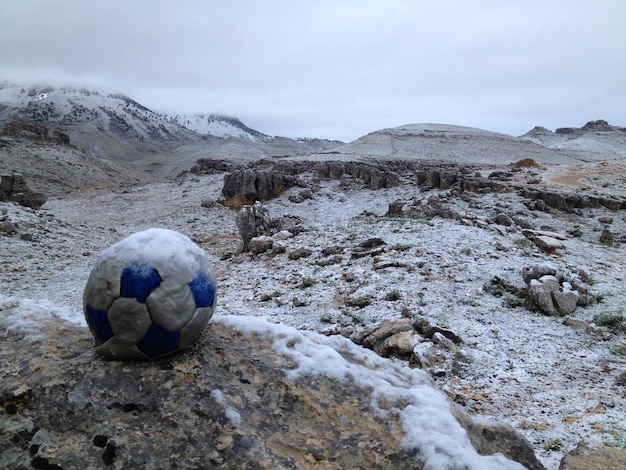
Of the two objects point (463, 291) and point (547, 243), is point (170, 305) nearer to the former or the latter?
point (463, 291)

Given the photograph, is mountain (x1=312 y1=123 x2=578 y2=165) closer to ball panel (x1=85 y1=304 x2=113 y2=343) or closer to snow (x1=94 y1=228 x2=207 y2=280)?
snow (x1=94 y1=228 x2=207 y2=280)

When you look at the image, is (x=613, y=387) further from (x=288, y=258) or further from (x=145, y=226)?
(x=145, y=226)

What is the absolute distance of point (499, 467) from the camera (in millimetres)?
3064

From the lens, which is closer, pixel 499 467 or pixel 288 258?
pixel 499 467

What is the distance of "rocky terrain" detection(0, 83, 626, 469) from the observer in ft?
10.3

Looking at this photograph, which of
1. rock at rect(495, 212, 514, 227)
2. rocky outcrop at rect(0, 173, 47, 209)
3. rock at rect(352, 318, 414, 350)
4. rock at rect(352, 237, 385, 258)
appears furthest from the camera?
rocky outcrop at rect(0, 173, 47, 209)

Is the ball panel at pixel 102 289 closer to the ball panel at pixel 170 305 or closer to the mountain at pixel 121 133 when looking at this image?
the ball panel at pixel 170 305

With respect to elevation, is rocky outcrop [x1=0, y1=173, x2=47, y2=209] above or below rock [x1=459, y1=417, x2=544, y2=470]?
above

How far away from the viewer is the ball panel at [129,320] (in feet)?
11.6

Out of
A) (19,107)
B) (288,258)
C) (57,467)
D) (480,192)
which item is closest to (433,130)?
(480,192)

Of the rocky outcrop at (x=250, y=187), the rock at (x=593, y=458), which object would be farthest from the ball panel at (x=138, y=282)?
the rocky outcrop at (x=250, y=187)

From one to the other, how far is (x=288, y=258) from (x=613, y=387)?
26.3ft

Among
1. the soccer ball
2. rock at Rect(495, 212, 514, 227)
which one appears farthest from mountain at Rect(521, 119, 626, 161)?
the soccer ball

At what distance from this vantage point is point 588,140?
6366cm
